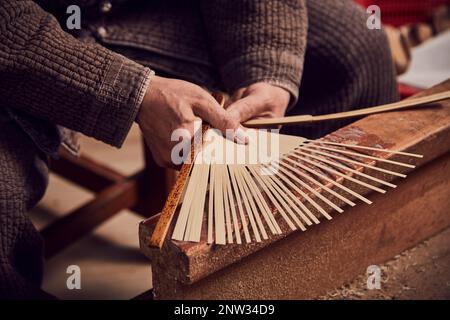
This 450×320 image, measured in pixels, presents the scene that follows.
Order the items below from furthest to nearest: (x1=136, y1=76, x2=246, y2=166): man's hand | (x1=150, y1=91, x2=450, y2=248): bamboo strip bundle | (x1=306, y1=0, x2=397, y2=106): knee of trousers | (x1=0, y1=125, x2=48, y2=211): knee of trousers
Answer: (x1=306, y1=0, x2=397, y2=106): knee of trousers → (x1=0, y1=125, x2=48, y2=211): knee of trousers → (x1=136, y1=76, x2=246, y2=166): man's hand → (x1=150, y1=91, x2=450, y2=248): bamboo strip bundle

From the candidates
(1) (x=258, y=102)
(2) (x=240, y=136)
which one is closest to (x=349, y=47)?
(1) (x=258, y=102)

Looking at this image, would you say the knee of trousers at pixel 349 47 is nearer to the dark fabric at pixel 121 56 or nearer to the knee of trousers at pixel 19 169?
the dark fabric at pixel 121 56

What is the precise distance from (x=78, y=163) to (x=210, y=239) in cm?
116

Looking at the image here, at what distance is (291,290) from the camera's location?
106cm

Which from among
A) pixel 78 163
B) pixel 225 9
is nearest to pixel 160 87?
pixel 225 9

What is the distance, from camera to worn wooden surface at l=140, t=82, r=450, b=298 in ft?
2.93

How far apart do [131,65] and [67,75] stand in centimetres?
11

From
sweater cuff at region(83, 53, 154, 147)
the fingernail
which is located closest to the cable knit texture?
sweater cuff at region(83, 53, 154, 147)

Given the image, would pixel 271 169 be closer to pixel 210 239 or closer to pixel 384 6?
pixel 210 239

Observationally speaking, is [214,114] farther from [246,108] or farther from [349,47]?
[349,47]

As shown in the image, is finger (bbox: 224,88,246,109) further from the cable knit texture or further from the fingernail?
the fingernail

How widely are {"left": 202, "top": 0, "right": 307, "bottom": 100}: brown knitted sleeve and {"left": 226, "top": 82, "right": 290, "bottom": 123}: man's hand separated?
0.09 feet

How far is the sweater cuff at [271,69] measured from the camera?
120 centimetres
